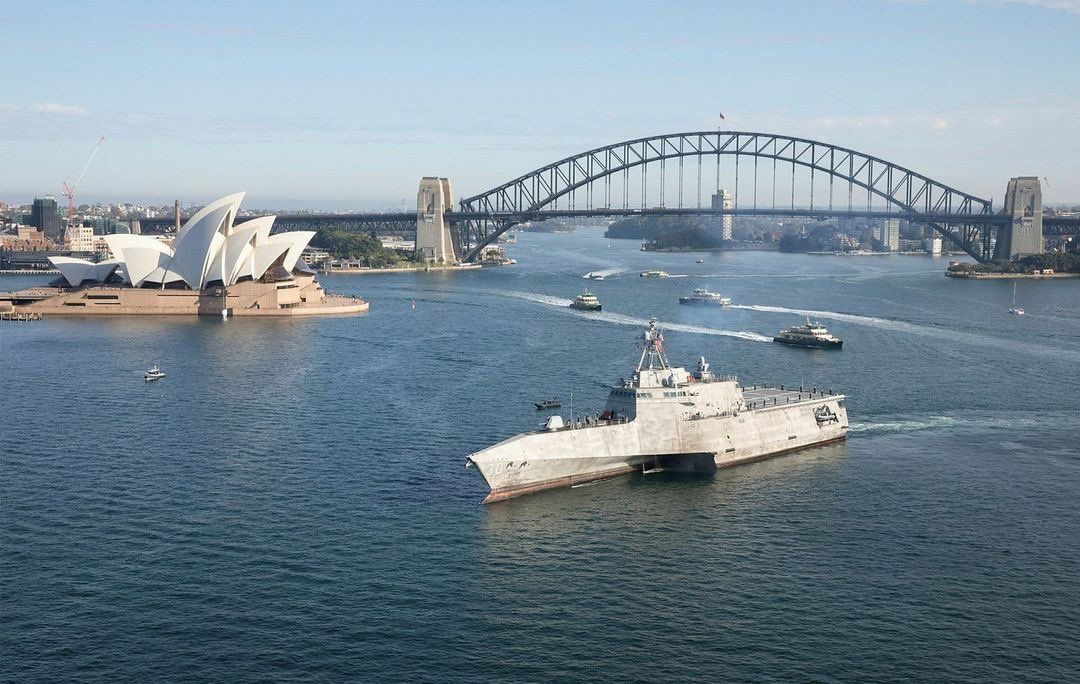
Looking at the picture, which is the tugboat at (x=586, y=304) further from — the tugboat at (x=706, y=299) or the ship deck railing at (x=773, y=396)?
the ship deck railing at (x=773, y=396)

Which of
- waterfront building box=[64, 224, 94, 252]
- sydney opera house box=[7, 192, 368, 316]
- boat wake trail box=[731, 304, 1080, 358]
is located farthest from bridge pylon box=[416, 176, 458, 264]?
boat wake trail box=[731, 304, 1080, 358]

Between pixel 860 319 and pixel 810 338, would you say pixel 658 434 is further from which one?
pixel 860 319

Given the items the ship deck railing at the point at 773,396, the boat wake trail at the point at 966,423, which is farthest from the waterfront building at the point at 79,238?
the boat wake trail at the point at 966,423

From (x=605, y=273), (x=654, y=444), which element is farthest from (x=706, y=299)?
(x=654, y=444)

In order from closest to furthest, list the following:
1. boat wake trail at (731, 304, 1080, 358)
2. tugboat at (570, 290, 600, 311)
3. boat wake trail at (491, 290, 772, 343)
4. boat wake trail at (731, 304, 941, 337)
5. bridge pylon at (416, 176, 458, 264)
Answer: boat wake trail at (731, 304, 1080, 358) → boat wake trail at (491, 290, 772, 343) → boat wake trail at (731, 304, 941, 337) → tugboat at (570, 290, 600, 311) → bridge pylon at (416, 176, 458, 264)

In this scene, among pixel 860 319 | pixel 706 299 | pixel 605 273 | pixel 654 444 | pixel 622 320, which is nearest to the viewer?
pixel 654 444

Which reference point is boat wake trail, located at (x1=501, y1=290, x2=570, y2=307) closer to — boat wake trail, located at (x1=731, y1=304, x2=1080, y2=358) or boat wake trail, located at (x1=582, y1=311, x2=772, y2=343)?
boat wake trail, located at (x1=582, y1=311, x2=772, y2=343)
